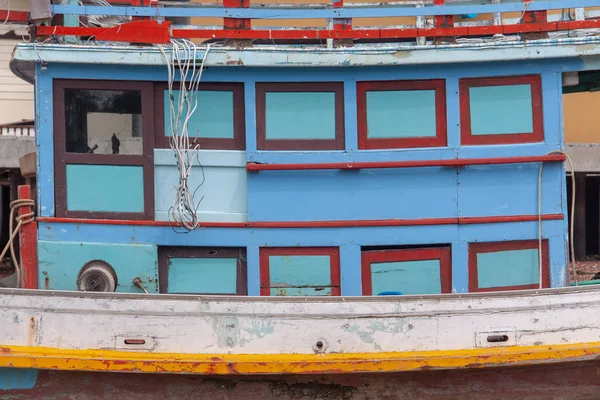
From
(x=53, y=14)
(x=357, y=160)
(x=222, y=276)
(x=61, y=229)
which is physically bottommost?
(x=222, y=276)

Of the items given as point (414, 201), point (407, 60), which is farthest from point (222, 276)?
point (407, 60)

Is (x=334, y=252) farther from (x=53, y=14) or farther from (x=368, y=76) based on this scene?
(x=53, y=14)

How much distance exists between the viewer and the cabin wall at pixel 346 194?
6375 mm

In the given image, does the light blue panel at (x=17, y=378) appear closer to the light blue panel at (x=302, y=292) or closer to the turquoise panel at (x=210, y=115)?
the light blue panel at (x=302, y=292)

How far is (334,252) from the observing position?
6.45 m

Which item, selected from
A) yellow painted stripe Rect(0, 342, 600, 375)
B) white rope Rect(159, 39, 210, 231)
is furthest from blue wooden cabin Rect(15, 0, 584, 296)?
yellow painted stripe Rect(0, 342, 600, 375)

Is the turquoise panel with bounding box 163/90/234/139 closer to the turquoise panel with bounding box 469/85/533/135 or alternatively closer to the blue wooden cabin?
the blue wooden cabin

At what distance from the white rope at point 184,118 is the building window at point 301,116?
0.53m

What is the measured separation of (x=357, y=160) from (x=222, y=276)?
1.38 m

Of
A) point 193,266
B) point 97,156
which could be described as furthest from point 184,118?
point 193,266

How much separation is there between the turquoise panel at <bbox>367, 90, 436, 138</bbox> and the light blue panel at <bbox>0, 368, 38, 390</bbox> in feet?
10.0

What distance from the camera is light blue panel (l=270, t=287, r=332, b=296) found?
21.2 feet

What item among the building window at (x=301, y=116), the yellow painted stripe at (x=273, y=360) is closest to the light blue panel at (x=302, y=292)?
the yellow painted stripe at (x=273, y=360)

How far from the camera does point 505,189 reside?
645 centimetres
